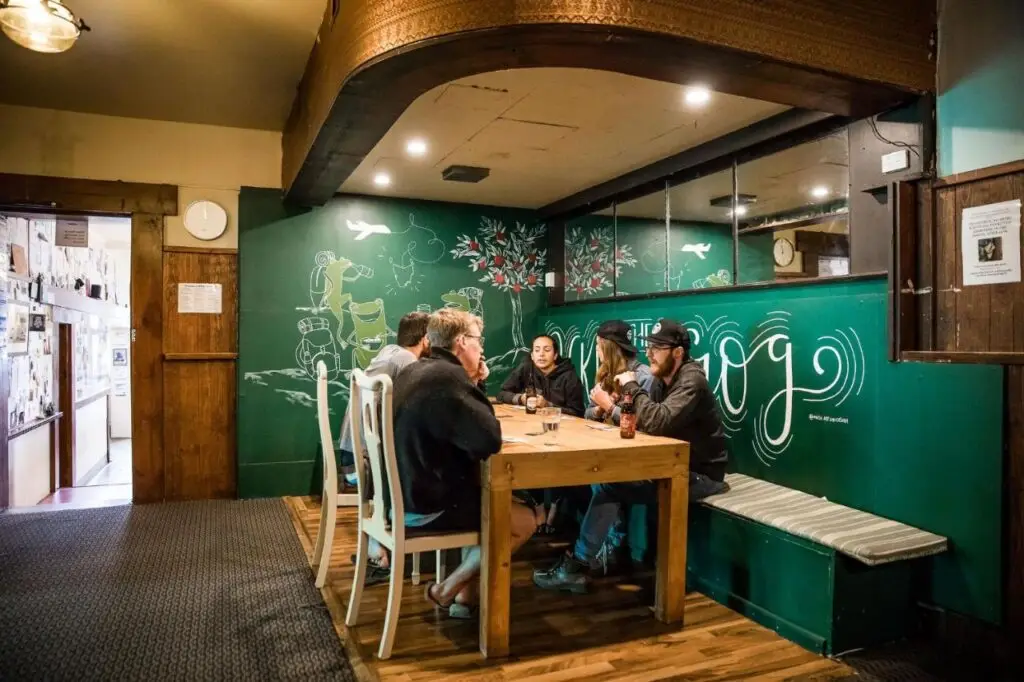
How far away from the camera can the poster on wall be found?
2.55 metres

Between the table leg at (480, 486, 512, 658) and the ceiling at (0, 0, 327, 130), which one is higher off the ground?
the ceiling at (0, 0, 327, 130)

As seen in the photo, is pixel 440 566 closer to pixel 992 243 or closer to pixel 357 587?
pixel 357 587

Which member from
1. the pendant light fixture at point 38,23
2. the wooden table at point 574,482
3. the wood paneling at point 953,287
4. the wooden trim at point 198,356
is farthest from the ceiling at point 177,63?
the wood paneling at point 953,287

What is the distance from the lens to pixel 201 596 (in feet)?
10.0

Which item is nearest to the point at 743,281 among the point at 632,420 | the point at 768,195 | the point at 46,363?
the point at 768,195

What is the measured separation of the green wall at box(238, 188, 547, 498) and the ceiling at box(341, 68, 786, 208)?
1.51 feet

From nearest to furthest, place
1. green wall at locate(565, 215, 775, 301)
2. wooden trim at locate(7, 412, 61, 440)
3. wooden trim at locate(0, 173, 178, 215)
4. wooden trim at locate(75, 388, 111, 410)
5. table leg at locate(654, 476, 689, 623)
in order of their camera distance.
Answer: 1. table leg at locate(654, 476, 689, 623)
2. wooden trim at locate(0, 173, 178, 215)
3. wooden trim at locate(7, 412, 61, 440)
4. green wall at locate(565, 215, 775, 301)
5. wooden trim at locate(75, 388, 111, 410)

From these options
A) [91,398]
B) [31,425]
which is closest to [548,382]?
[31,425]

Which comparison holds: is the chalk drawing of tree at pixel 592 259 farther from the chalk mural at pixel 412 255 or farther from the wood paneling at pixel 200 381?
the wood paneling at pixel 200 381

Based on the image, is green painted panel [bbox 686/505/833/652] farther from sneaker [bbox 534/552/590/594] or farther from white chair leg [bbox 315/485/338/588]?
white chair leg [bbox 315/485/338/588]

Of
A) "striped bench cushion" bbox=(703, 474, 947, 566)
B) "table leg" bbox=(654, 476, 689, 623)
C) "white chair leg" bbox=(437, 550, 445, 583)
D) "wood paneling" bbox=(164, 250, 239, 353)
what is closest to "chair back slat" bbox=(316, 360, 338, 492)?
"white chair leg" bbox=(437, 550, 445, 583)

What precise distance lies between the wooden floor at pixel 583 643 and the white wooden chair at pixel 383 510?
134 millimetres

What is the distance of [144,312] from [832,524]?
4467 millimetres

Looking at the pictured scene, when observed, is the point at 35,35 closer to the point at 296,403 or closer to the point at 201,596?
the point at 201,596
